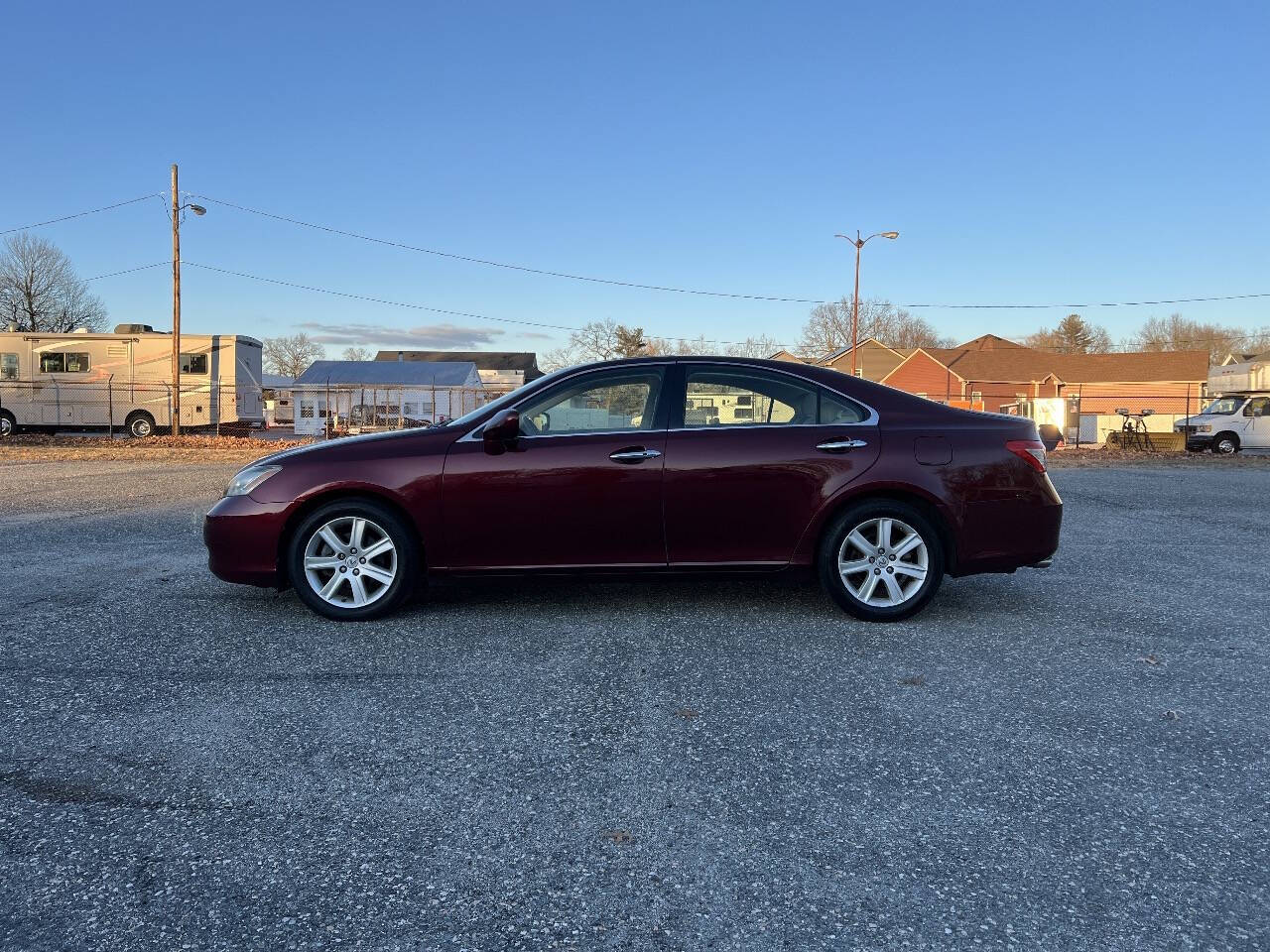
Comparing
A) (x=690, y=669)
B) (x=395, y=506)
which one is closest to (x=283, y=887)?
(x=690, y=669)

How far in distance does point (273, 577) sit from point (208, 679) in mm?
1037

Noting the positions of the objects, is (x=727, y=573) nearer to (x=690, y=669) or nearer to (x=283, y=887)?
(x=690, y=669)

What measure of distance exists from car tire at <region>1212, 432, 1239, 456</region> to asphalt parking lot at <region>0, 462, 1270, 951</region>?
24.0 metres

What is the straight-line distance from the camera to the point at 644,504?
459cm

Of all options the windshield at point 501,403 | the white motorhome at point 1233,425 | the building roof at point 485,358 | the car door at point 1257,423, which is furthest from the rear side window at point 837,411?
the building roof at point 485,358

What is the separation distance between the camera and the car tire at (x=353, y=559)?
183 inches

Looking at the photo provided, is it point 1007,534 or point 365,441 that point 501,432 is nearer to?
point 365,441

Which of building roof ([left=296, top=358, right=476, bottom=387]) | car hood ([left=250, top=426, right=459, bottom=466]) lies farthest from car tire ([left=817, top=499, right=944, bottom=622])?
building roof ([left=296, top=358, right=476, bottom=387])

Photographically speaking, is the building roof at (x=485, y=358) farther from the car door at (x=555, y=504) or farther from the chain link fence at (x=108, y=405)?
the car door at (x=555, y=504)

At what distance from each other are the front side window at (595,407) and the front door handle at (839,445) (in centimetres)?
100

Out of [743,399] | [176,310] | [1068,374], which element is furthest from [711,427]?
[1068,374]

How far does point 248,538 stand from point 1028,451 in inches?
177

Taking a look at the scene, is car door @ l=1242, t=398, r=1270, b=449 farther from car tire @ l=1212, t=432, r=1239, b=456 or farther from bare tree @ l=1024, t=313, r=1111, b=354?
bare tree @ l=1024, t=313, r=1111, b=354

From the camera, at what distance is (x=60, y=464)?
15992 mm
